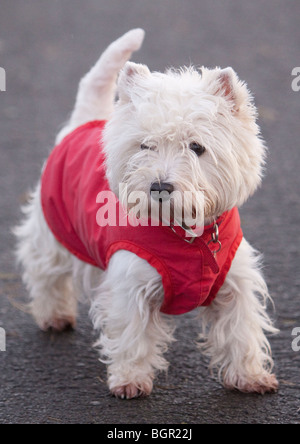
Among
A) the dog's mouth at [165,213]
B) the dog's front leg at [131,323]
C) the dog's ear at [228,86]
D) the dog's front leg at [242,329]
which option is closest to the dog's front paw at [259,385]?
the dog's front leg at [242,329]

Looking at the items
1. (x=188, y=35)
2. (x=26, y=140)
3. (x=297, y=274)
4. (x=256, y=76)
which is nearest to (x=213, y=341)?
(x=297, y=274)

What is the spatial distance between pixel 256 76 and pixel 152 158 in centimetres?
606

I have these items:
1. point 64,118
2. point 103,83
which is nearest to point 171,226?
point 103,83

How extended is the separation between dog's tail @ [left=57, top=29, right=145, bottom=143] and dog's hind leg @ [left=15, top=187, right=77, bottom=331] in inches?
19.9

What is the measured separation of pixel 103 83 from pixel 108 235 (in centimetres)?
103

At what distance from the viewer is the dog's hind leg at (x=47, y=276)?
421 cm

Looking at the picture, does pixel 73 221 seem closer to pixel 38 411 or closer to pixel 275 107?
pixel 38 411

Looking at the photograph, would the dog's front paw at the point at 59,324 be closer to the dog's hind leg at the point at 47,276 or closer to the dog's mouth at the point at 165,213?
the dog's hind leg at the point at 47,276

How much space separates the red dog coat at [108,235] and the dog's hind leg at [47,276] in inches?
5.9

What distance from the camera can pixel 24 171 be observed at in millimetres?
6672

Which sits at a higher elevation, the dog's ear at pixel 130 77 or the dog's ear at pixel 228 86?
the dog's ear at pixel 130 77

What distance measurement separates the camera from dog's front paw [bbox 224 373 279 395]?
3.52 m

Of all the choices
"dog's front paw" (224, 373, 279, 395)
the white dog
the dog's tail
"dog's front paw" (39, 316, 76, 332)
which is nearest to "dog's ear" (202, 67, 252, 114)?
the white dog

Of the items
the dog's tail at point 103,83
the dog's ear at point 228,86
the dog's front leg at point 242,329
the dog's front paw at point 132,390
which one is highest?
the dog's tail at point 103,83
